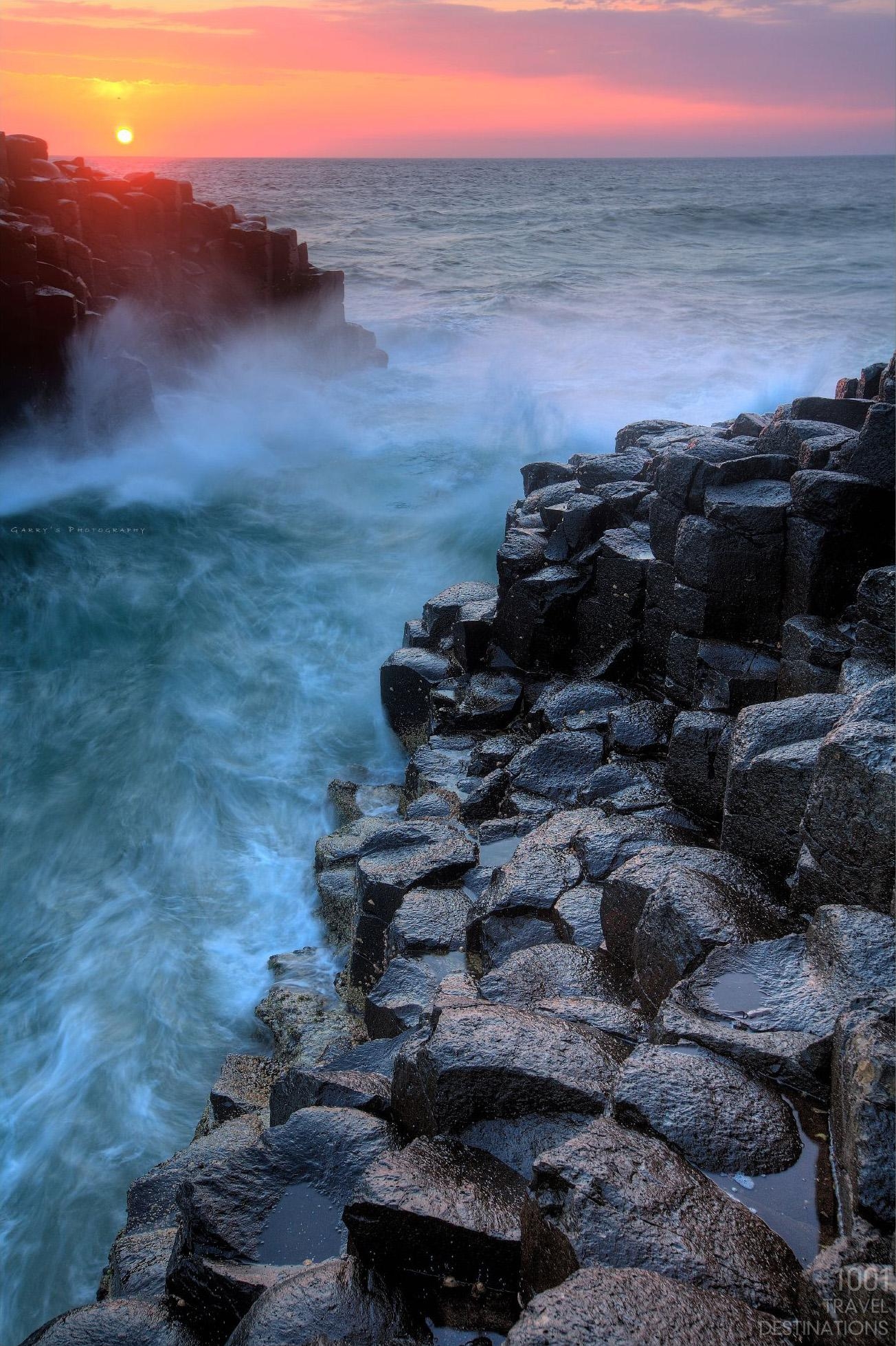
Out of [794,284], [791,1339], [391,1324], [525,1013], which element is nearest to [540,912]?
[525,1013]

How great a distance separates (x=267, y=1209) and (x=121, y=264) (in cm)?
1783

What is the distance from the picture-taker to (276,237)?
20312mm

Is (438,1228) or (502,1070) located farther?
(502,1070)

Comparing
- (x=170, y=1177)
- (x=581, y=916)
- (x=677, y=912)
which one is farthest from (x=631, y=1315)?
(x=170, y=1177)

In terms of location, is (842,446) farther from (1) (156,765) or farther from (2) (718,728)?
(1) (156,765)

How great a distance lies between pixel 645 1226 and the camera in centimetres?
235

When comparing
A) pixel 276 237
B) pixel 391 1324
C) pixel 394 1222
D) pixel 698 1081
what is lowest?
pixel 391 1324

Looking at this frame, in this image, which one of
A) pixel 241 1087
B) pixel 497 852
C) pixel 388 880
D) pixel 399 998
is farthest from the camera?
pixel 497 852

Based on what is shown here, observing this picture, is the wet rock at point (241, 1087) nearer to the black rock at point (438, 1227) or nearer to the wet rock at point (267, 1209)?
the wet rock at point (267, 1209)

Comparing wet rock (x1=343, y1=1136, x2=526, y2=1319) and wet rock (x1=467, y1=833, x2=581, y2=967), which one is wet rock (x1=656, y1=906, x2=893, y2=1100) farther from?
Result: wet rock (x1=467, y1=833, x2=581, y2=967)

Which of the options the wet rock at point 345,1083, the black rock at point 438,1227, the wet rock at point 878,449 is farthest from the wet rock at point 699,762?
the black rock at point 438,1227

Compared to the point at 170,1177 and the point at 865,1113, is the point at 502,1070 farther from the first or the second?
the point at 170,1177

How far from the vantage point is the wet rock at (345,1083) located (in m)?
3.62

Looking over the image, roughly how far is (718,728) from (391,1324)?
365 centimetres
